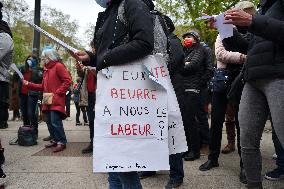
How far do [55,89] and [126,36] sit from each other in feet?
15.3

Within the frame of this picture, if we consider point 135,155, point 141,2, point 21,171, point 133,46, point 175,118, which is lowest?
point 21,171

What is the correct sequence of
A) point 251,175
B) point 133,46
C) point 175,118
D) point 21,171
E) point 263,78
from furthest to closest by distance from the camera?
point 21,171, point 251,175, point 263,78, point 175,118, point 133,46

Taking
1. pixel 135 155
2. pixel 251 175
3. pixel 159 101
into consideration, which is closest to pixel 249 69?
pixel 251 175

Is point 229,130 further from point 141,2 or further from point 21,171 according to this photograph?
point 141,2

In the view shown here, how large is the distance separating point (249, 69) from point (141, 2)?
1.13m

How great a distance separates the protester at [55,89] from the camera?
22.7 feet

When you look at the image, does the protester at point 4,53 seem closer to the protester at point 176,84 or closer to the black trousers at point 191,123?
the protester at point 176,84

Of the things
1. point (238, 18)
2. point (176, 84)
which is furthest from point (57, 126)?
point (238, 18)

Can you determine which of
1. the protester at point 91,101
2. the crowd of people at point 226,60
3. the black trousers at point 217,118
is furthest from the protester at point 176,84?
the protester at point 91,101

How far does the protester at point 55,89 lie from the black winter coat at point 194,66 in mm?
2181

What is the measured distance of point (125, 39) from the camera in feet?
8.34

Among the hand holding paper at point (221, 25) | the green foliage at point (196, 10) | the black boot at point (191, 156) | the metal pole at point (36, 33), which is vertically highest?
the green foliage at point (196, 10)

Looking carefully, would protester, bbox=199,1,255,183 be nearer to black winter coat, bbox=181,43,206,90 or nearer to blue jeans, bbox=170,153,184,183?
A: blue jeans, bbox=170,153,184,183

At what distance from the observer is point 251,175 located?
10.7ft
